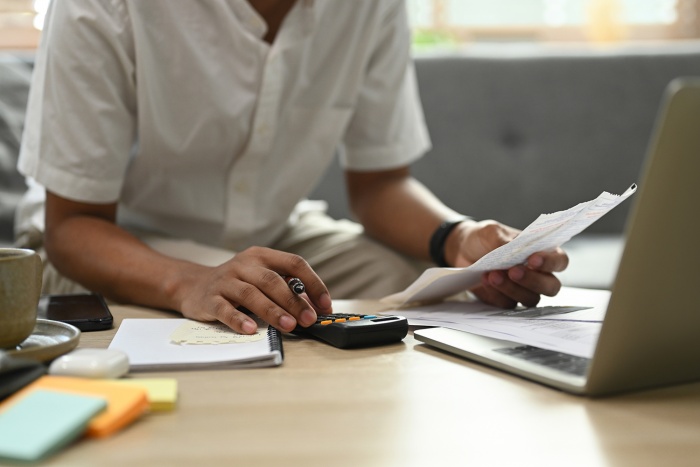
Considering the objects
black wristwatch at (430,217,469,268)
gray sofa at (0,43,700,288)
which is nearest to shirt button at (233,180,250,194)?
black wristwatch at (430,217,469,268)

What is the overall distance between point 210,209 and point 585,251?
88 cm

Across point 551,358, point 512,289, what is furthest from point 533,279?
point 551,358

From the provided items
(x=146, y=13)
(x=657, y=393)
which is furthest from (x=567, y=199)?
(x=657, y=393)

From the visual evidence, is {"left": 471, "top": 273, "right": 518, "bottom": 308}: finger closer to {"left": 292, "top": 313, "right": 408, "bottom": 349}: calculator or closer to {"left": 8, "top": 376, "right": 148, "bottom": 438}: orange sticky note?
{"left": 292, "top": 313, "right": 408, "bottom": 349}: calculator

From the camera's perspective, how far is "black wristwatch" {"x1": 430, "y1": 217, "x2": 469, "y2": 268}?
1.10 metres

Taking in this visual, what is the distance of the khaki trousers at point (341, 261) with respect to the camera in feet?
4.08

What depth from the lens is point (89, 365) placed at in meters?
0.56

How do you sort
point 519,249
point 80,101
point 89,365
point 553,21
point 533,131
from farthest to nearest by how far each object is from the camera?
point 553,21, point 533,131, point 80,101, point 519,249, point 89,365

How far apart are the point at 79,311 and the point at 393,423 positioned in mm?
447

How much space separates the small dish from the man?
0.14m

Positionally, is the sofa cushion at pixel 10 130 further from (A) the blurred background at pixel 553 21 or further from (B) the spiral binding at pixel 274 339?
(A) the blurred background at pixel 553 21

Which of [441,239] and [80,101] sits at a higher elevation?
[80,101]

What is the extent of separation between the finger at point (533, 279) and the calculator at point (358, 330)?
181 millimetres

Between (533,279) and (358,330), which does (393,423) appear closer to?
(358,330)
